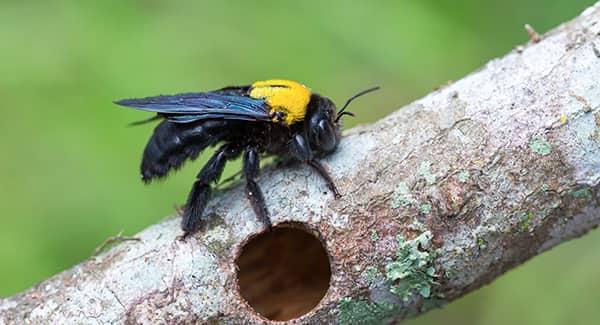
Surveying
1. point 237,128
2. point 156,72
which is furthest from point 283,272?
point 156,72

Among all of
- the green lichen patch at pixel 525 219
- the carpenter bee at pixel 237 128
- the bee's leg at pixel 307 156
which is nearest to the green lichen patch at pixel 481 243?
the green lichen patch at pixel 525 219

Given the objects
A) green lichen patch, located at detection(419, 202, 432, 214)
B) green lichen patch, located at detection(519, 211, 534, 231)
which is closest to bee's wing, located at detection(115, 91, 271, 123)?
green lichen patch, located at detection(419, 202, 432, 214)

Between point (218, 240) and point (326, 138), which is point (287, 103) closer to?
point (326, 138)

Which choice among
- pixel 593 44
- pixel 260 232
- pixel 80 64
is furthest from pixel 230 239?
pixel 80 64

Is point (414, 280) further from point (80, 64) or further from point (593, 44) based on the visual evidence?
point (80, 64)

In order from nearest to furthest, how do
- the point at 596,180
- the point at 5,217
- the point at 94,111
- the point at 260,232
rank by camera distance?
the point at 596,180 → the point at 260,232 → the point at 5,217 → the point at 94,111

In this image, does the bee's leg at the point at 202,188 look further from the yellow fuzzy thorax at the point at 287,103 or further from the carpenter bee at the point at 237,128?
the yellow fuzzy thorax at the point at 287,103

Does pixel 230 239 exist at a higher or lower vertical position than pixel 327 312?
higher
